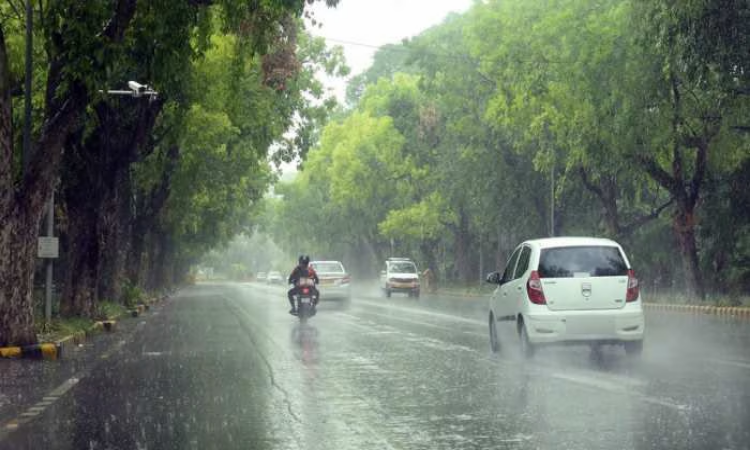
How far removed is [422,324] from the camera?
25281 millimetres

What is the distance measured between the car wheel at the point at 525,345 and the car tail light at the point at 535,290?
1.54 feet

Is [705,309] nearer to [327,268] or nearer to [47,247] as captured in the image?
[327,268]

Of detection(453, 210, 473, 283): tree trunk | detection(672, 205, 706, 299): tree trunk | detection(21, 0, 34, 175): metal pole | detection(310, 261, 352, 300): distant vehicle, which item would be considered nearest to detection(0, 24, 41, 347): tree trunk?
detection(21, 0, 34, 175): metal pole

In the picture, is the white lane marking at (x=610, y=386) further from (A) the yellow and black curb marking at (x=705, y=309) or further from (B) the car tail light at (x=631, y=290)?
(A) the yellow and black curb marking at (x=705, y=309)

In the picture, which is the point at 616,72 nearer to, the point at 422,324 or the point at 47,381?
the point at 422,324

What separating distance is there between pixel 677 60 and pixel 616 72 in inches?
175

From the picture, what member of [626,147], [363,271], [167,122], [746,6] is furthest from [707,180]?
[363,271]

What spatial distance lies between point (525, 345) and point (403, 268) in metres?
37.2

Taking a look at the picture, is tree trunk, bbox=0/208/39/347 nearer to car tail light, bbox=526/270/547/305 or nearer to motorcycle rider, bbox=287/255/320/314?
car tail light, bbox=526/270/547/305

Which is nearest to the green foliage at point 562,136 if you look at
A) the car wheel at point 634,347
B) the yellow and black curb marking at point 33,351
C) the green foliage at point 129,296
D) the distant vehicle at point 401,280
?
the distant vehicle at point 401,280

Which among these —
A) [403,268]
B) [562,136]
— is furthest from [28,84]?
[403,268]

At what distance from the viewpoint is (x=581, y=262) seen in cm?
1473

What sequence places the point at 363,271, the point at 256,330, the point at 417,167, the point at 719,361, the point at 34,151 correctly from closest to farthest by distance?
the point at 719,361 < the point at 34,151 < the point at 256,330 < the point at 417,167 < the point at 363,271

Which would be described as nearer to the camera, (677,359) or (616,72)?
(677,359)
